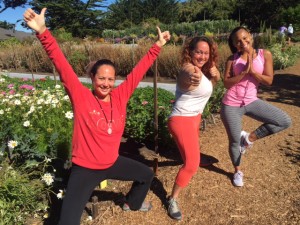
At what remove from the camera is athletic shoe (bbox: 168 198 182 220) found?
275 centimetres

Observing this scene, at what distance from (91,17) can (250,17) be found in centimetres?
2209

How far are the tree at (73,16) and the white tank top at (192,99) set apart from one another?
43699mm

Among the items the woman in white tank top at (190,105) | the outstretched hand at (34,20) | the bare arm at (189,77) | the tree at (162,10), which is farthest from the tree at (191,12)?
the outstretched hand at (34,20)

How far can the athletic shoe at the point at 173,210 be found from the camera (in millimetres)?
2754

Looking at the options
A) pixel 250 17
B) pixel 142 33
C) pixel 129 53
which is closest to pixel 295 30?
pixel 250 17

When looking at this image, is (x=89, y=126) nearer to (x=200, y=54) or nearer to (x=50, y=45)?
(x=50, y=45)

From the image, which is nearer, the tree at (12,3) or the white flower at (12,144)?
the white flower at (12,144)

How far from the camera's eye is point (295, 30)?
30.7m

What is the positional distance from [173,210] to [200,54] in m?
1.39

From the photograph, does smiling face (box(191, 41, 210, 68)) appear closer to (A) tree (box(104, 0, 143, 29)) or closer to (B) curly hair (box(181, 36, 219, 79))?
(B) curly hair (box(181, 36, 219, 79))

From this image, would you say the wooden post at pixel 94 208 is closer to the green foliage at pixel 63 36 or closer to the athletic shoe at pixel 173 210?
the athletic shoe at pixel 173 210

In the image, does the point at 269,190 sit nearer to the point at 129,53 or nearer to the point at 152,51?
the point at 152,51

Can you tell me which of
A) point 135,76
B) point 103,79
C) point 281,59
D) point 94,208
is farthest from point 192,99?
point 281,59

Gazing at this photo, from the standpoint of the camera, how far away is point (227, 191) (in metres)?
3.18
